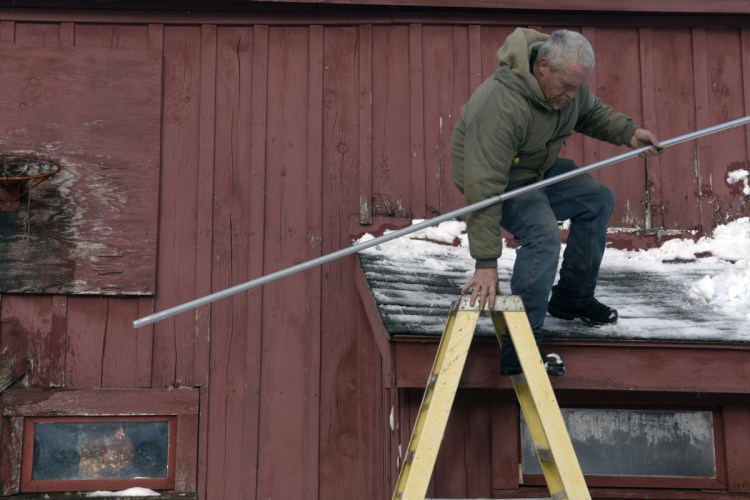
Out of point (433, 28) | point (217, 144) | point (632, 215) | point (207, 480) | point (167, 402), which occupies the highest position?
point (433, 28)

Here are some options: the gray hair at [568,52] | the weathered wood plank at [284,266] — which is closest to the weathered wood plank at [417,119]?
the weathered wood plank at [284,266]

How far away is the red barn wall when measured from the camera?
6012mm

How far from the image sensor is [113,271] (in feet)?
20.1

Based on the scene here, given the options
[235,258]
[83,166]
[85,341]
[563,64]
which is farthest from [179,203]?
[563,64]

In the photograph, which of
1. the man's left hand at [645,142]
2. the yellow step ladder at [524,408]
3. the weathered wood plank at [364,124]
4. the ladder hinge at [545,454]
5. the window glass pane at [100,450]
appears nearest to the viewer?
the yellow step ladder at [524,408]

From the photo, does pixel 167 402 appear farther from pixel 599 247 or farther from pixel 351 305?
pixel 599 247

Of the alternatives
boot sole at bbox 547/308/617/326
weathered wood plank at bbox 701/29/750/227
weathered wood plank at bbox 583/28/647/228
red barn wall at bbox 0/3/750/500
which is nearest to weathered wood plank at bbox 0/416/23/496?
red barn wall at bbox 0/3/750/500

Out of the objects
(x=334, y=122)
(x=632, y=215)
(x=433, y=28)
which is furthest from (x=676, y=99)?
(x=334, y=122)

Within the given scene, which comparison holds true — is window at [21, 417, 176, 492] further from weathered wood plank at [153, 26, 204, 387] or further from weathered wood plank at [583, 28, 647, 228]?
weathered wood plank at [583, 28, 647, 228]

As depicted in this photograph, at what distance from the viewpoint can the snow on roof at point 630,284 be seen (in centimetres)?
490

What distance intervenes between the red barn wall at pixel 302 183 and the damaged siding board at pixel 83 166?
0.10 m

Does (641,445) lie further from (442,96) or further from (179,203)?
(179,203)

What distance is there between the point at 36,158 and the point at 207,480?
2194mm

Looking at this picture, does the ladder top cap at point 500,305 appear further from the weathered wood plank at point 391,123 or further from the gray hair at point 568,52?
the weathered wood plank at point 391,123
